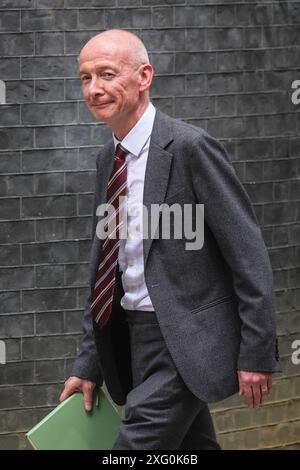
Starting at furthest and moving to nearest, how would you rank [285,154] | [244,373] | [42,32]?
1. [285,154]
2. [42,32]
3. [244,373]

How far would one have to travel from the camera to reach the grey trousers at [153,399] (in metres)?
4.09

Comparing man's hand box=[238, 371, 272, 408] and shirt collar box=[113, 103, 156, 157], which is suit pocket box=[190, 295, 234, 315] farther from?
shirt collar box=[113, 103, 156, 157]

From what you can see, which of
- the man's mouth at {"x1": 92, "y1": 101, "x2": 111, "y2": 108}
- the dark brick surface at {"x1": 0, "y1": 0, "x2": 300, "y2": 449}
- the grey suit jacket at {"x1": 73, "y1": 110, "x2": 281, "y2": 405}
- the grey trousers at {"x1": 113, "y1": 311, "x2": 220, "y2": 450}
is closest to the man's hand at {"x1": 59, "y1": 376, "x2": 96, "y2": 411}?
the grey trousers at {"x1": 113, "y1": 311, "x2": 220, "y2": 450}

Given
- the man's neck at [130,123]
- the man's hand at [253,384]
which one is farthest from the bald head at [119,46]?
the man's hand at [253,384]

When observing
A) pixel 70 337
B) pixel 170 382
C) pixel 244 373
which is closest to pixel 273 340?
pixel 244 373

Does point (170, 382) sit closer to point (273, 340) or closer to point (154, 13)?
point (273, 340)

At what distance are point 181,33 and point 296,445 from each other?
2584 mm

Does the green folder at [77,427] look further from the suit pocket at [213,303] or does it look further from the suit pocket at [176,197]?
the suit pocket at [176,197]

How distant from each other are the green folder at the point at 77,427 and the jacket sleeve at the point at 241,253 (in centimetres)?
69

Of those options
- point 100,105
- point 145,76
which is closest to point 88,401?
point 100,105

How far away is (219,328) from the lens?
4145 mm

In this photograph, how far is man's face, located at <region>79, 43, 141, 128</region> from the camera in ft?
13.5

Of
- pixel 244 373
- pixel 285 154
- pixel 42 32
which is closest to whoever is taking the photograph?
pixel 244 373

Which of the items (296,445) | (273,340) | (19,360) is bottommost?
(296,445)
